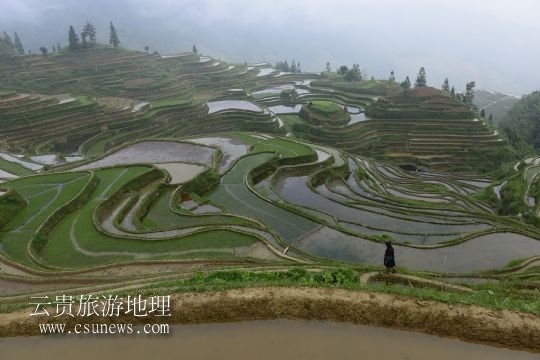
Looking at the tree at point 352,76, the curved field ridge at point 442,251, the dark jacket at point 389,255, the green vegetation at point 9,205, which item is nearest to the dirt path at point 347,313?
the dark jacket at point 389,255

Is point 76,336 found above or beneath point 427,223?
above

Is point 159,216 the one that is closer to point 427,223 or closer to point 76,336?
point 76,336

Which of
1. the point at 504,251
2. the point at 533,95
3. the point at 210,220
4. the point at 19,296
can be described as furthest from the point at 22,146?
the point at 533,95

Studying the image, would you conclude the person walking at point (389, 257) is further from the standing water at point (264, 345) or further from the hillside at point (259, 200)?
the standing water at point (264, 345)

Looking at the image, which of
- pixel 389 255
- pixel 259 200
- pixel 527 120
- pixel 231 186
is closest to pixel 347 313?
pixel 389 255

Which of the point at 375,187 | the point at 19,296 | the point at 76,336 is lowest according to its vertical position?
the point at 375,187

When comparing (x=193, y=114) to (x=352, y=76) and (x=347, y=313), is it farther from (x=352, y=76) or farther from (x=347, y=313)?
(x=347, y=313)
